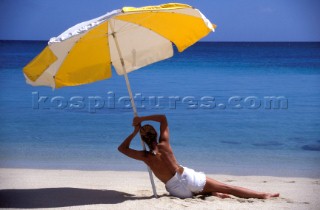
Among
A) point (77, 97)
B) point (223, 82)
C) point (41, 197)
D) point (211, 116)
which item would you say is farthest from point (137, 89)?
point (41, 197)

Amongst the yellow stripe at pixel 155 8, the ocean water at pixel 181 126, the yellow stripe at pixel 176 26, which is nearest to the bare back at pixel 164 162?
the yellow stripe at pixel 176 26

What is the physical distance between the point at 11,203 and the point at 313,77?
25.1m

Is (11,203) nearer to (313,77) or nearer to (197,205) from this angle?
(197,205)

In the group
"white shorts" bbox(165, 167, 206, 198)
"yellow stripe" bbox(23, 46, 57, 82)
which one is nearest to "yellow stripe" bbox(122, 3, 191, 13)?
"yellow stripe" bbox(23, 46, 57, 82)

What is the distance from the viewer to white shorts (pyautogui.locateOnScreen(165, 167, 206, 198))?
5.04 m

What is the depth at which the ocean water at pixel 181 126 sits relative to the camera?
8.00 meters

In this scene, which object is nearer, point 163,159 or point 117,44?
point 163,159

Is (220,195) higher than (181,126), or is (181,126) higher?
(181,126)

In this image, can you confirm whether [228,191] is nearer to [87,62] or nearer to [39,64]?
[87,62]

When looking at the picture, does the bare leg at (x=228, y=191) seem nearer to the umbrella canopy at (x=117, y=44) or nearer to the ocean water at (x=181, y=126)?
the umbrella canopy at (x=117, y=44)

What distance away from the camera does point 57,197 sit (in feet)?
17.4

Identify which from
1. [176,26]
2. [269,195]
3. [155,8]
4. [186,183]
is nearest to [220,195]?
[186,183]

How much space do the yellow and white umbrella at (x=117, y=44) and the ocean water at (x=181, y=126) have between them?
2421 millimetres

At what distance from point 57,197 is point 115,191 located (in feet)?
2.28
